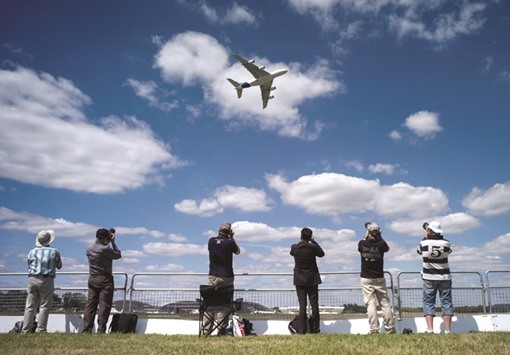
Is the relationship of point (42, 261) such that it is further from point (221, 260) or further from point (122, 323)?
point (221, 260)

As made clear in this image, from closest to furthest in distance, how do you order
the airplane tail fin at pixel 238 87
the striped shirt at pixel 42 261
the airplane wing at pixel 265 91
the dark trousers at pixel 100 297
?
the striped shirt at pixel 42 261, the dark trousers at pixel 100 297, the airplane wing at pixel 265 91, the airplane tail fin at pixel 238 87

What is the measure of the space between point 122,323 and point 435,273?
6692 millimetres

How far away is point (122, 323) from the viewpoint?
9461 millimetres

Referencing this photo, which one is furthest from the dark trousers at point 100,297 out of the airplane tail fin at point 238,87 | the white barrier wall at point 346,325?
the airplane tail fin at point 238,87

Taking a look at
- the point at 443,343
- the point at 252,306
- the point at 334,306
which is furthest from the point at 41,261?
the point at 443,343

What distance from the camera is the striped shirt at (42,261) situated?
9094 millimetres

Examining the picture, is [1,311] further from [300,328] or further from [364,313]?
[364,313]

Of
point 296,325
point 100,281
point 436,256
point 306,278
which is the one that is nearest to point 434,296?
point 436,256

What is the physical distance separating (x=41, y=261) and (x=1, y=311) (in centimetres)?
370

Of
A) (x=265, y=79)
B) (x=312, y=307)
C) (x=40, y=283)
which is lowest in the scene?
(x=312, y=307)

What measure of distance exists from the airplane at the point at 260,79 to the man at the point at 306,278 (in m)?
22.4

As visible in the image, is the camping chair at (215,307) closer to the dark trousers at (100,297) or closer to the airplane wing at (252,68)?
the dark trousers at (100,297)

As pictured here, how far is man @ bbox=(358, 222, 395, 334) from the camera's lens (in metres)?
8.95

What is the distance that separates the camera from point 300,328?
29.4ft
